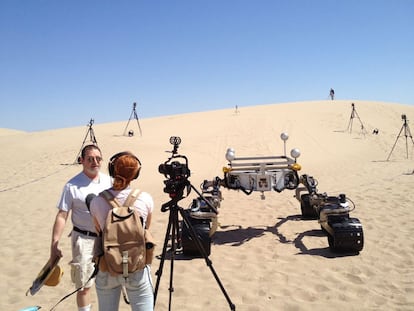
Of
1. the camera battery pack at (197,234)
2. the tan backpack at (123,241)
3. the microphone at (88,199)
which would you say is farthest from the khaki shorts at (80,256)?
the camera battery pack at (197,234)

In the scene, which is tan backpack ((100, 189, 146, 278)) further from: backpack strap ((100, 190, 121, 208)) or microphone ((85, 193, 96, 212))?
microphone ((85, 193, 96, 212))

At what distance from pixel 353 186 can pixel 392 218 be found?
3821 millimetres

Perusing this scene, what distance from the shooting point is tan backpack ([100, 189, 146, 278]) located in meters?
2.10

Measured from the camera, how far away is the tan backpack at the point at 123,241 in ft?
6.90

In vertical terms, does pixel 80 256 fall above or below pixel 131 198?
below

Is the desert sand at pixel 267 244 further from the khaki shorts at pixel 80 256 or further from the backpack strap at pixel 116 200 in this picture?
the backpack strap at pixel 116 200

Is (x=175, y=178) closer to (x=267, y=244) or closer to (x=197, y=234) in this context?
(x=197, y=234)

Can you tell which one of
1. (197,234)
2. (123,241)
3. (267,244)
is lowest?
(267,244)

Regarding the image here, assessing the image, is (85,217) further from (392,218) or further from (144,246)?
(392,218)

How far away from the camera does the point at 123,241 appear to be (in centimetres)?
214

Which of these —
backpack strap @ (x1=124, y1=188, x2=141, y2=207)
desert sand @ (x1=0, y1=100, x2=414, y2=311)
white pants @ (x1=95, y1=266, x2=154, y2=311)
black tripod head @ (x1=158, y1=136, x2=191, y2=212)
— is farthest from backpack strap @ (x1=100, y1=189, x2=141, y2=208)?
desert sand @ (x1=0, y1=100, x2=414, y2=311)

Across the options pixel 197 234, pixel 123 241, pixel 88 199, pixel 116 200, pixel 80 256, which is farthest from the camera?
pixel 197 234

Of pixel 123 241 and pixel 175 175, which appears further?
pixel 175 175

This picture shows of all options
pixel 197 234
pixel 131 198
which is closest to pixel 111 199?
pixel 131 198
